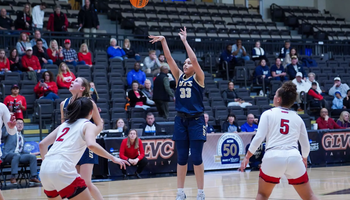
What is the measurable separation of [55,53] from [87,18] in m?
2.43

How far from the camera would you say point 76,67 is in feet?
48.2

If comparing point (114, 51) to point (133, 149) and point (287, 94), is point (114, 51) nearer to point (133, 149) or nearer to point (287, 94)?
point (133, 149)

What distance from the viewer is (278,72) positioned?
1786 cm

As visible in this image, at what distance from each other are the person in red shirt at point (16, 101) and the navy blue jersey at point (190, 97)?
21.6 ft

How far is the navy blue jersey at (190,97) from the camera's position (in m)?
6.23

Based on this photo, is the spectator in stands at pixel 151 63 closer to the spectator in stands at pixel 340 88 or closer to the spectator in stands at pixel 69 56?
the spectator in stands at pixel 69 56

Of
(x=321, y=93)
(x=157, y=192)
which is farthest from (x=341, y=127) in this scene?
(x=157, y=192)

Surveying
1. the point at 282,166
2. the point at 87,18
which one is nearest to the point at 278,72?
the point at 87,18

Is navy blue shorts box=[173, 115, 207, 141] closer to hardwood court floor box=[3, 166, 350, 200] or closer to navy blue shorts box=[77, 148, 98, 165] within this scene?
navy blue shorts box=[77, 148, 98, 165]

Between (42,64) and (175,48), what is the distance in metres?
5.75

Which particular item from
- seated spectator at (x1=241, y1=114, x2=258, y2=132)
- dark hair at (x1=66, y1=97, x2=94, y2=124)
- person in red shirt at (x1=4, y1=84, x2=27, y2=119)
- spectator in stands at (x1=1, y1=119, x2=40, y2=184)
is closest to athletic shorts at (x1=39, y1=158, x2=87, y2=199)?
dark hair at (x1=66, y1=97, x2=94, y2=124)

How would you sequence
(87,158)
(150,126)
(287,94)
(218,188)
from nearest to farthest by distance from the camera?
(287,94) → (87,158) → (218,188) → (150,126)

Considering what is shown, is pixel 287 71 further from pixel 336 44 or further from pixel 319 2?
pixel 319 2

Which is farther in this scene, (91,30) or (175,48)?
(175,48)
